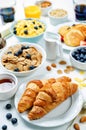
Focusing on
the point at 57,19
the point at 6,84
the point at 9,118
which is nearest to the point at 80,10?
the point at 57,19

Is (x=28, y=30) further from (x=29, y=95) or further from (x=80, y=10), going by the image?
(x=29, y=95)

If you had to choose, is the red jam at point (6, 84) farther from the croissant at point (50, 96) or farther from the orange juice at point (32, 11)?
the orange juice at point (32, 11)

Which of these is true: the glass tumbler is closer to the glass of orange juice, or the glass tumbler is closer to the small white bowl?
the glass of orange juice

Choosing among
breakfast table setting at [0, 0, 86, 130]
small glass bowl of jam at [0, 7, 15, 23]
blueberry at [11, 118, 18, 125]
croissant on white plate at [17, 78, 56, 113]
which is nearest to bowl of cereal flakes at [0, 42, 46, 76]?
breakfast table setting at [0, 0, 86, 130]

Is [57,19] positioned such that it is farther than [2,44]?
Yes

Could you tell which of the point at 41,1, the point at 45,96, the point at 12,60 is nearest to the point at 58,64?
the point at 12,60

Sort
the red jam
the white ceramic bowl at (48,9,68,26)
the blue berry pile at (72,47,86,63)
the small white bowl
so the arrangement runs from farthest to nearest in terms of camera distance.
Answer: the white ceramic bowl at (48,9,68,26)
the small white bowl
the blue berry pile at (72,47,86,63)
the red jam
